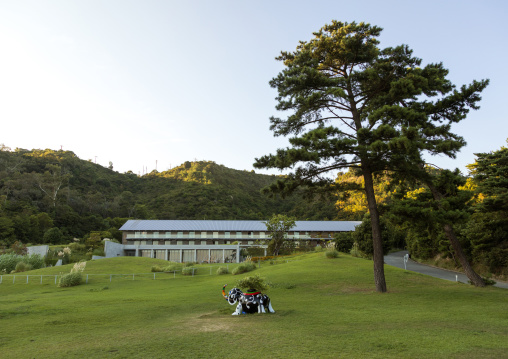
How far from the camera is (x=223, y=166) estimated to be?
119m

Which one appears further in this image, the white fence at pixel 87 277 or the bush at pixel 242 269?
the bush at pixel 242 269

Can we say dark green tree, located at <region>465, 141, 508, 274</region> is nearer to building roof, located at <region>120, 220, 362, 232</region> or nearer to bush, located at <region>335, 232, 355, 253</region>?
bush, located at <region>335, 232, 355, 253</region>

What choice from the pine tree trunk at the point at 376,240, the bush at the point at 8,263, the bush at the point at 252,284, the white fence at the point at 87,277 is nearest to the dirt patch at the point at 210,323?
the bush at the point at 252,284

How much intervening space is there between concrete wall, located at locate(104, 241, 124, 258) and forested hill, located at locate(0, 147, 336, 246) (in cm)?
1026

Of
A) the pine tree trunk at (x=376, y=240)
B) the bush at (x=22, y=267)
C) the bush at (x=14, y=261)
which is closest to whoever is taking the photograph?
the pine tree trunk at (x=376, y=240)

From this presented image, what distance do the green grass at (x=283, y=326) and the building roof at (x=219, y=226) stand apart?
37969mm

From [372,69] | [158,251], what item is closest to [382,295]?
[372,69]

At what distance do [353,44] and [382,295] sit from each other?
11.2m

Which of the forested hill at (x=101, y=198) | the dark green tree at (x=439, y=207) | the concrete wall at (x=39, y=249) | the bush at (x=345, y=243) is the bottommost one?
the concrete wall at (x=39, y=249)

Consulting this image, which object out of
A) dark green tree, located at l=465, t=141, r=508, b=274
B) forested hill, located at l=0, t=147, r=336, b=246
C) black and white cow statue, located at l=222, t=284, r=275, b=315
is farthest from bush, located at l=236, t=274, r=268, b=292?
forested hill, located at l=0, t=147, r=336, b=246

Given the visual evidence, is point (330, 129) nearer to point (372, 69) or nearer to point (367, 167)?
point (367, 167)

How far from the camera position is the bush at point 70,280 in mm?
21734

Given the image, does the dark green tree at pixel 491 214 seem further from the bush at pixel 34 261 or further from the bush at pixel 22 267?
the bush at pixel 34 261

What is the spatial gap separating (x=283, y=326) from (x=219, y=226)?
48224mm
